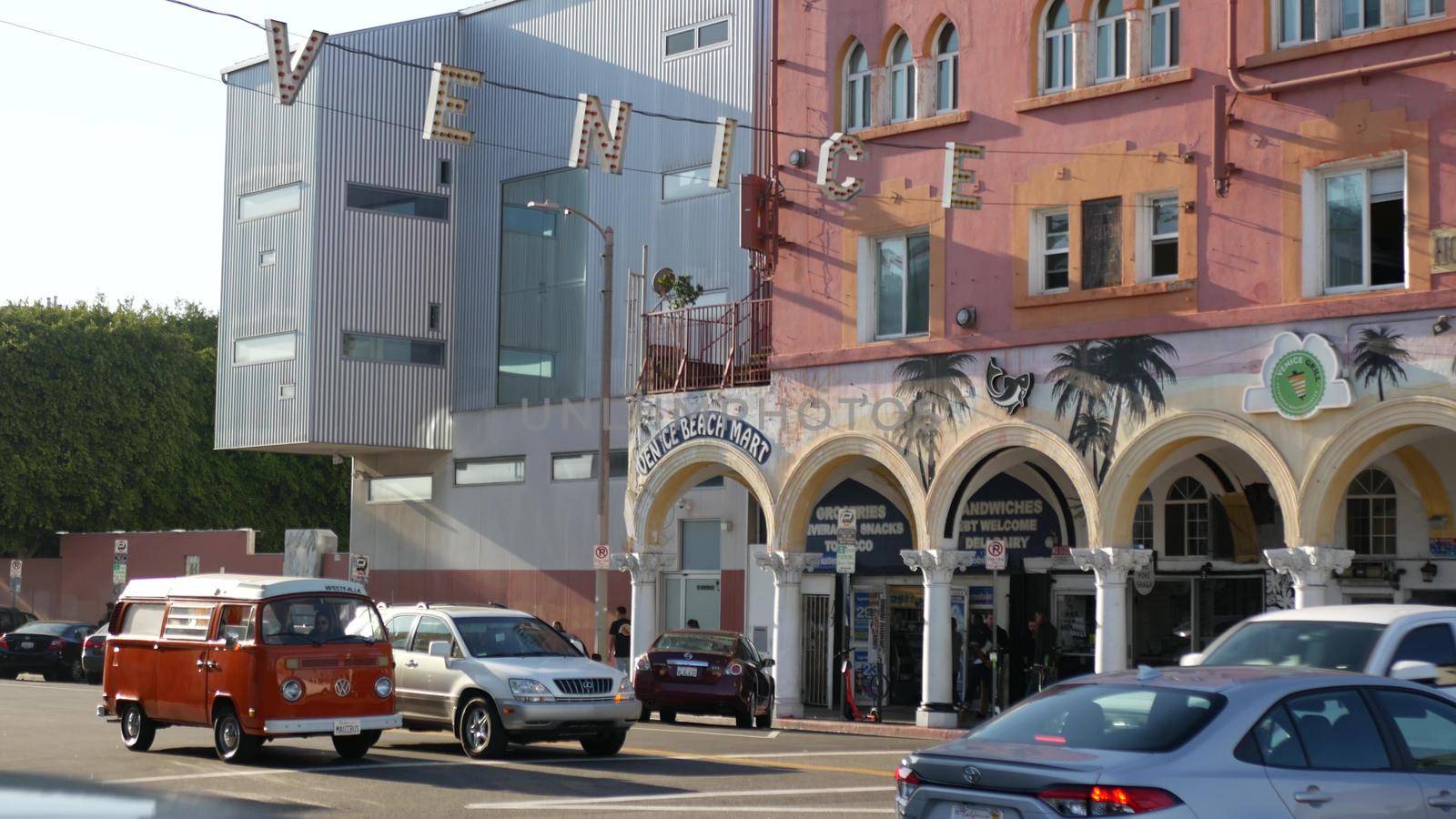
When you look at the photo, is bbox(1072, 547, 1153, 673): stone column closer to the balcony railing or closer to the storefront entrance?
the storefront entrance

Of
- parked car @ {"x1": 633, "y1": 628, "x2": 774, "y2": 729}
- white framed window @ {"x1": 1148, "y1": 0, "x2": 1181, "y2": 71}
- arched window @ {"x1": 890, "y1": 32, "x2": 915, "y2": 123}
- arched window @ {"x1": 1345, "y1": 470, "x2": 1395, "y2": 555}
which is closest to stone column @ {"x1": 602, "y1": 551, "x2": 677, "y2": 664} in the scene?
parked car @ {"x1": 633, "y1": 628, "x2": 774, "y2": 729}

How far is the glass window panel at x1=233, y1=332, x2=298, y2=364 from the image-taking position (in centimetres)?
4056

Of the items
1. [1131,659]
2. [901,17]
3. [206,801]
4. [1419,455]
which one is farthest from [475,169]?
[206,801]

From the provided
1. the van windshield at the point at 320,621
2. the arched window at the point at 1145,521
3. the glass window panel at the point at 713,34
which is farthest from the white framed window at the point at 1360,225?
the glass window panel at the point at 713,34

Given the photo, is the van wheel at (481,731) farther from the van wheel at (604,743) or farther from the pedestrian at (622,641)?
the pedestrian at (622,641)

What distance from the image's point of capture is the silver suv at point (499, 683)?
19328 millimetres

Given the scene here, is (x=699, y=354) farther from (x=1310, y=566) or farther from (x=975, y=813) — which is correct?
(x=975, y=813)

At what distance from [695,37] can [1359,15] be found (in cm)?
1624

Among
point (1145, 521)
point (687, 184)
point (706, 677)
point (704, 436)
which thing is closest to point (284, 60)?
point (706, 677)

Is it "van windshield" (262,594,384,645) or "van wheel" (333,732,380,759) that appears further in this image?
"van wheel" (333,732,380,759)

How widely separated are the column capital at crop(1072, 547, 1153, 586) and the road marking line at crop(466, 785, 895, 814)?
9.15 meters

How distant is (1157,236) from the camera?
2502 centimetres

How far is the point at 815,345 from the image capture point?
1134 inches

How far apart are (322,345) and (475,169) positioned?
5.30 meters
